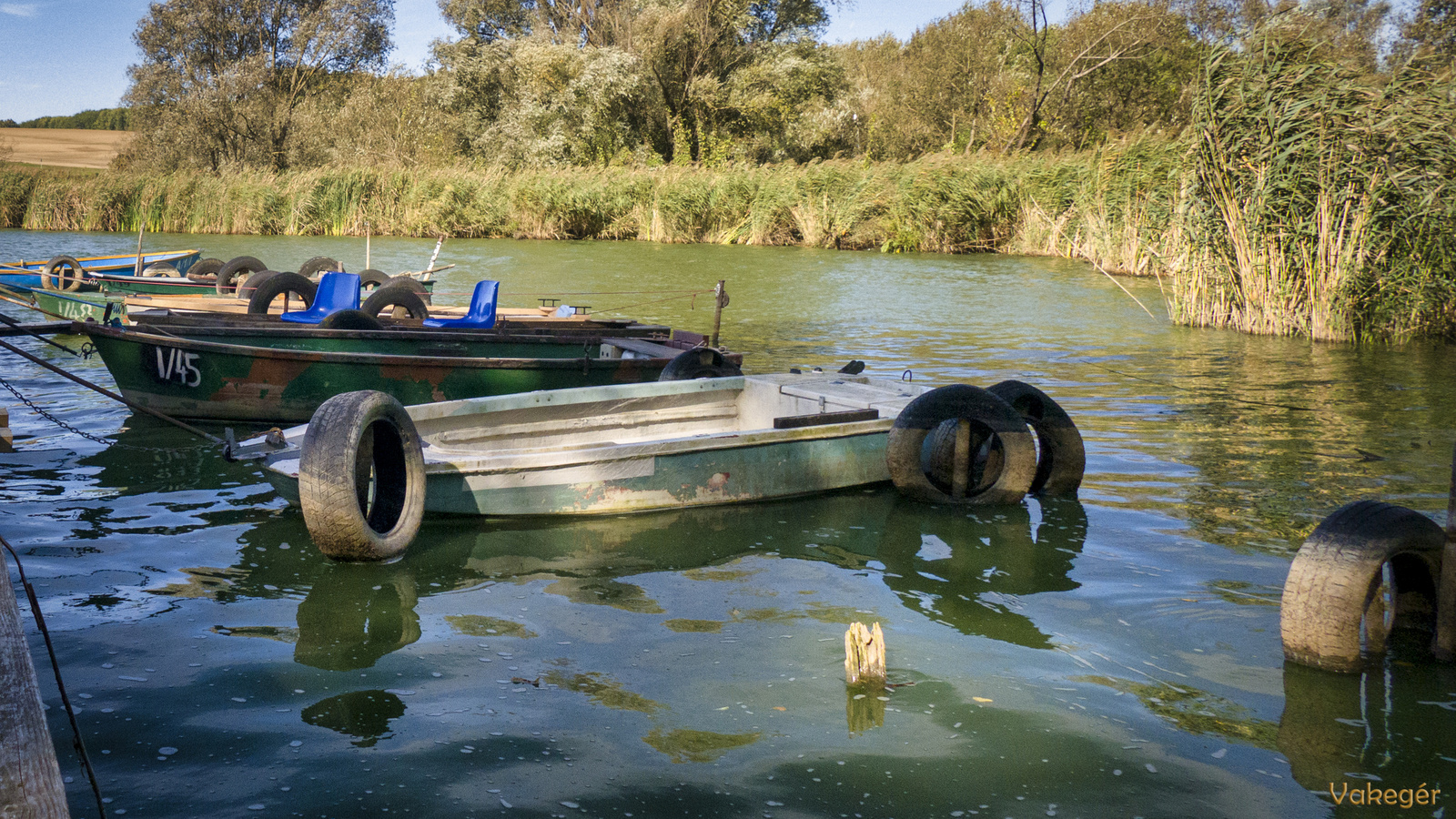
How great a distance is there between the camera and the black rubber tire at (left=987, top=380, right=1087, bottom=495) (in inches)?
289

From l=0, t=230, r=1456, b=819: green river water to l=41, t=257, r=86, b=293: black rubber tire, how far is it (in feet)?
21.4

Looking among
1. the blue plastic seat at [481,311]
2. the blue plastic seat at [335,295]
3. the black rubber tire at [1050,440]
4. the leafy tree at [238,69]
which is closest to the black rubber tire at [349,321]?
the blue plastic seat at [481,311]

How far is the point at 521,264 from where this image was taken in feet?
83.5

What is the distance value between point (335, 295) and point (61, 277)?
541 cm

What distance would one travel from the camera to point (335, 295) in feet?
37.6

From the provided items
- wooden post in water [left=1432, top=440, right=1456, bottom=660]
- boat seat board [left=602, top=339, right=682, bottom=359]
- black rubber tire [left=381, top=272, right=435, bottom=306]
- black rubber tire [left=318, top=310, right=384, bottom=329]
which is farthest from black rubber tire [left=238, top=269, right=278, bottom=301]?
Answer: wooden post in water [left=1432, top=440, right=1456, bottom=660]

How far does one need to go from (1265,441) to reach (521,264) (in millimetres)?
19101

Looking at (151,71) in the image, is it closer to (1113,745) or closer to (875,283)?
(875,283)

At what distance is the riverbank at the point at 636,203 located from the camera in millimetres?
27609

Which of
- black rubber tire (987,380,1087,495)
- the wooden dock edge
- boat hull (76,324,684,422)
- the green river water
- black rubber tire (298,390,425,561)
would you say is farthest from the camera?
boat hull (76,324,684,422)

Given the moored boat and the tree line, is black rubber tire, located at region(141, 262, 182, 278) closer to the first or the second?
the moored boat

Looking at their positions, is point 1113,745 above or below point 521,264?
below

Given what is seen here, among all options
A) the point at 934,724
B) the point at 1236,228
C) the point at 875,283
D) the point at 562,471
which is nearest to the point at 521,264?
the point at 875,283

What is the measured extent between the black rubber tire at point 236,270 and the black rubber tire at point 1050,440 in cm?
1167
